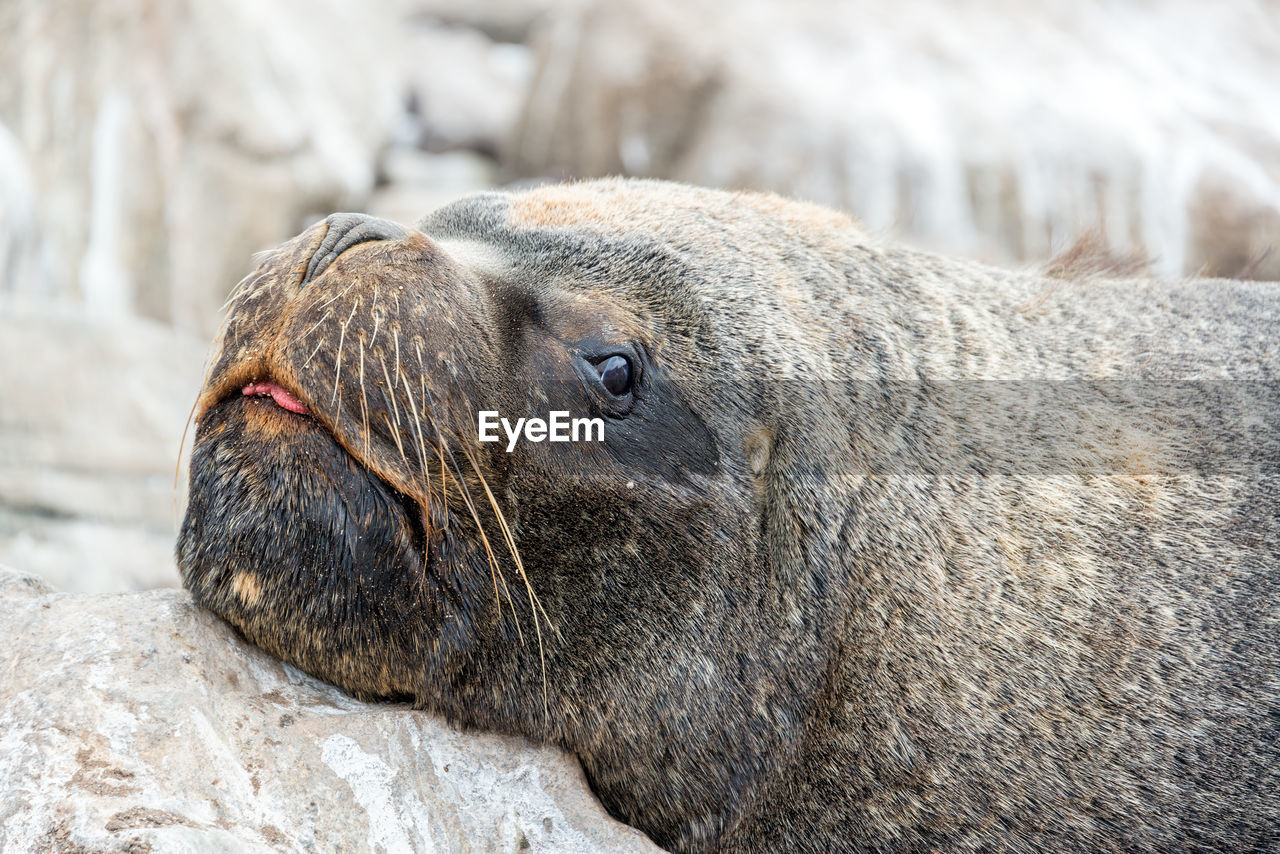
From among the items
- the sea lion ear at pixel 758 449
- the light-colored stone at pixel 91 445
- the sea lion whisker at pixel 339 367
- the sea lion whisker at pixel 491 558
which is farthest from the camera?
the light-colored stone at pixel 91 445

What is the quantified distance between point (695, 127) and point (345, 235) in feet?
25.2

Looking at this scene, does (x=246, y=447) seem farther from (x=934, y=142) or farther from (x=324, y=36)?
(x=324, y=36)

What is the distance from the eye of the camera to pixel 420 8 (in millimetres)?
17453

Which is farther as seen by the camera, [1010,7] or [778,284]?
[1010,7]

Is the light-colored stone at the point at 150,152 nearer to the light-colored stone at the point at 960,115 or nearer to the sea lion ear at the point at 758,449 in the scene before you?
the light-colored stone at the point at 960,115

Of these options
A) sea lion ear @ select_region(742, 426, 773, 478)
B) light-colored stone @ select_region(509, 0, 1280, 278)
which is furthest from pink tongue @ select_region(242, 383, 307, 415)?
light-colored stone @ select_region(509, 0, 1280, 278)

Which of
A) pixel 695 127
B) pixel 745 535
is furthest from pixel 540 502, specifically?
pixel 695 127

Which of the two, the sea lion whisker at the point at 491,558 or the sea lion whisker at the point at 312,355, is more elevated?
the sea lion whisker at the point at 312,355

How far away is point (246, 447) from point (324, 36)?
1005cm

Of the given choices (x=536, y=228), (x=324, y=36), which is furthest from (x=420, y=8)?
(x=536, y=228)

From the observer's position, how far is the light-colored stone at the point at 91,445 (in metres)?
5.82

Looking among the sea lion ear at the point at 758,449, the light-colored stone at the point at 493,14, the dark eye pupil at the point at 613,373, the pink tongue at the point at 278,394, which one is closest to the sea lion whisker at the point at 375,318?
the pink tongue at the point at 278,394

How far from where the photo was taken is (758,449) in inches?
129

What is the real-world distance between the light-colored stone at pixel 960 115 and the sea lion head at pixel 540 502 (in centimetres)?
648
